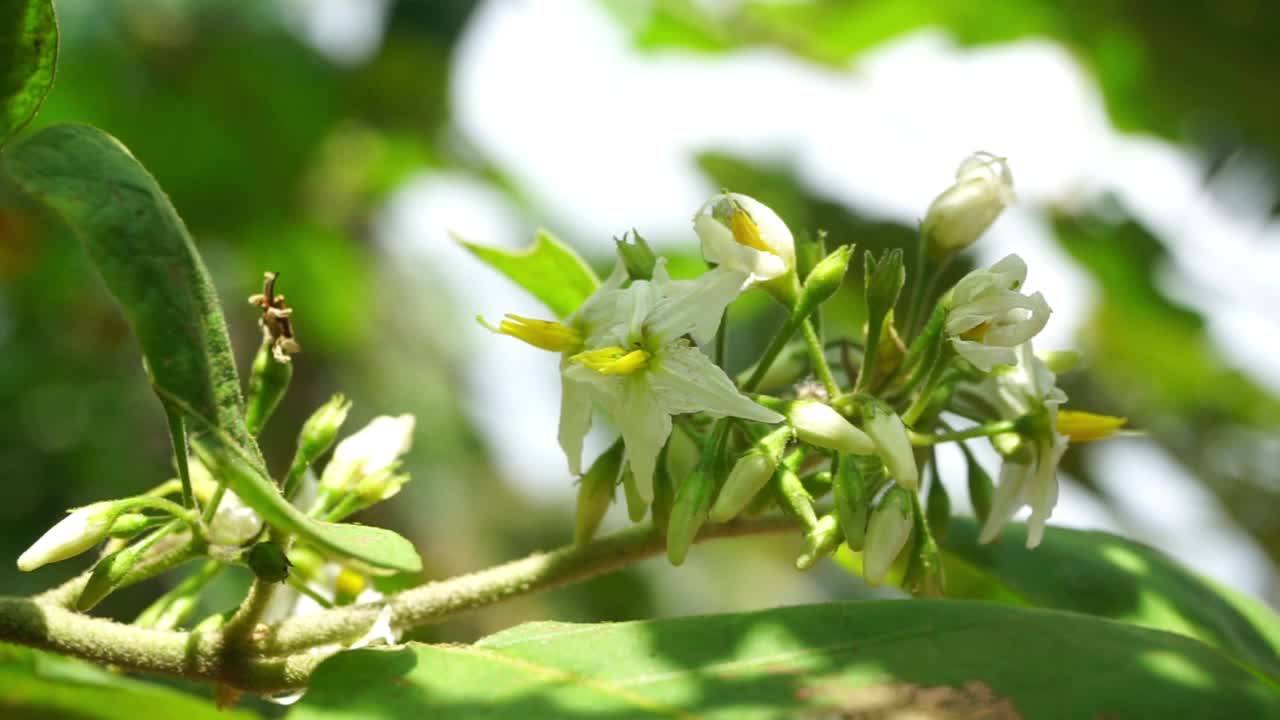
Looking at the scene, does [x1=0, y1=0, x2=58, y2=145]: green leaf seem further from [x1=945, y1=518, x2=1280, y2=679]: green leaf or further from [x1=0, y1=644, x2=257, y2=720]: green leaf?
[x1=945, y1=518, x2=1280, y2=679]: green leaf

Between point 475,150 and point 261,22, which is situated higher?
point 261,22

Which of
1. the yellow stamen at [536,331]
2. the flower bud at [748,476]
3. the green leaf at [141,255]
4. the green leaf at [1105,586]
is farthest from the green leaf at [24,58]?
the green leaf at [1105,586]

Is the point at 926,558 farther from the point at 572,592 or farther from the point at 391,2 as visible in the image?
the point at 572,592

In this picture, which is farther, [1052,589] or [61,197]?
[1052,589]

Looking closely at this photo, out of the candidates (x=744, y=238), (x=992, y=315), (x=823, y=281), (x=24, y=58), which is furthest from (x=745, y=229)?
(x=24, y=58)

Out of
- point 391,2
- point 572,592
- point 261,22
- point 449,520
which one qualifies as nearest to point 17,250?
point 261,22

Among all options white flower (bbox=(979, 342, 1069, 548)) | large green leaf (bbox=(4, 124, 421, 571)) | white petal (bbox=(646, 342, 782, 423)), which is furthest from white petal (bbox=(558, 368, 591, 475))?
white flower (bbox=(979, 342, 1069, 548))

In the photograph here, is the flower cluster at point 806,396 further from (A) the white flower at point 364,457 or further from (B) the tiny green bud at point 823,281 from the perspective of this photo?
(A) the white flower at point 364,457

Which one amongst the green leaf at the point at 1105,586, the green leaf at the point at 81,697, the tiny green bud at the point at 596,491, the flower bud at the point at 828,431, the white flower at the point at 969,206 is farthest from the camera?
the green leaf at the point at 1105,586
